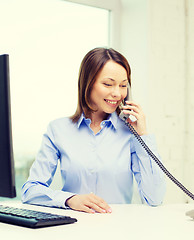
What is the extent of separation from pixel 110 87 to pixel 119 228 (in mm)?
901

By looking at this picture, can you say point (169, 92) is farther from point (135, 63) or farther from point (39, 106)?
point (39, 106)

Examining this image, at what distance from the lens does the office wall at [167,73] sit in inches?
104

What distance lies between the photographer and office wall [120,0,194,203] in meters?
2.63

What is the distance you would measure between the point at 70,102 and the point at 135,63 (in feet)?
1.68

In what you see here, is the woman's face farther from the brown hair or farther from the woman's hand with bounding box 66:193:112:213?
the woman's hand with bounding box 66:193:112:213

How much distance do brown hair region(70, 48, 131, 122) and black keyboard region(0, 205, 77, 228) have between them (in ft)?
2.92

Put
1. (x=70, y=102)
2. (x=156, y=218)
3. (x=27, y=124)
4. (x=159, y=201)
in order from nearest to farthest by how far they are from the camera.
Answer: (x=156, y=218)
(x=159, y=201)
(x=27, y=124)
(x=70, y=102)

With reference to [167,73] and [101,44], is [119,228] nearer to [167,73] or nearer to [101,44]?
[167,73]

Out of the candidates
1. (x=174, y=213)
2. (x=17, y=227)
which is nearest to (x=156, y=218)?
(x=174, y=213)

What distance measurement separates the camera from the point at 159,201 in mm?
1715

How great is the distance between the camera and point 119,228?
3.40ft

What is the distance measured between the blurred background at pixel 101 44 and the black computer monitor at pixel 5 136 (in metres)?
1.56

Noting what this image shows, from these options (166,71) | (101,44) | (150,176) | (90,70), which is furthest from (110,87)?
(101,44)

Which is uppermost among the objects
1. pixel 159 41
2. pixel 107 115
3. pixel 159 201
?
pixel 159 41
